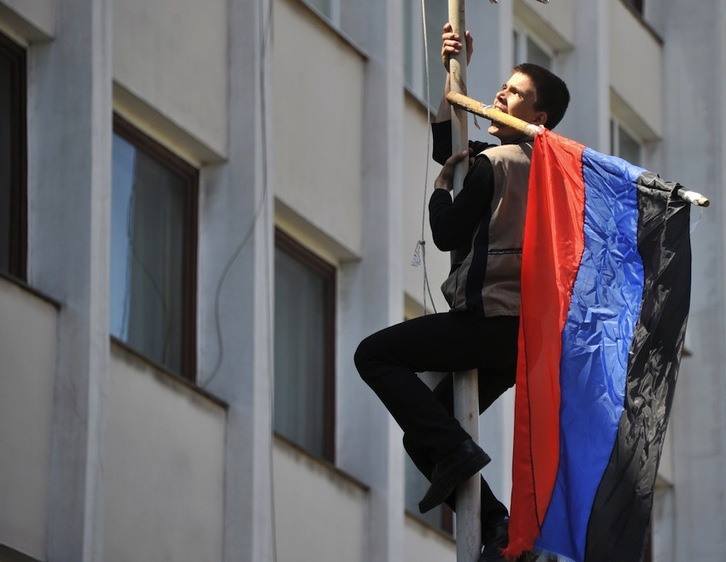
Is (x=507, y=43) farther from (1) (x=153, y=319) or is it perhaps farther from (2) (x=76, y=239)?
(2) (x=76, y=239)

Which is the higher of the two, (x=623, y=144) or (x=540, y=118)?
(x=623, y=144)

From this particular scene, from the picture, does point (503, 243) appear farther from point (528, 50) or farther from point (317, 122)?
point (528, 50)

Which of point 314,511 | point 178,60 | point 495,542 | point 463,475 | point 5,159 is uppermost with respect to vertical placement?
point 178,60

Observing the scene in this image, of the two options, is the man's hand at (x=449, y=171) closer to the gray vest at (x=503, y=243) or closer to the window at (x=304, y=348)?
the gray vest at (x=503, y=243)

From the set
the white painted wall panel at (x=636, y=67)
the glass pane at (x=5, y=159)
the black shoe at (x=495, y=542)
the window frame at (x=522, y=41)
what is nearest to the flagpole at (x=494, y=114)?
the black shoe at (x=495, y=542)

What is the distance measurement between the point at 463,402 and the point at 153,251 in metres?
6.73

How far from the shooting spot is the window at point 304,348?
64.7 ft

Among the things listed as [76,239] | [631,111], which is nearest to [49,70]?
[76,239]

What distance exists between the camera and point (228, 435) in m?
17.8

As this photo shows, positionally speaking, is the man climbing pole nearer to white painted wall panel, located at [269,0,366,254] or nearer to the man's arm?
the man's arm

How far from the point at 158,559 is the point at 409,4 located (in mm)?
7506

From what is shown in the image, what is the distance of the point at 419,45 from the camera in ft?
73.3

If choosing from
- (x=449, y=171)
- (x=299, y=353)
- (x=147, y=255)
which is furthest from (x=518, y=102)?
(x=299, y=353)

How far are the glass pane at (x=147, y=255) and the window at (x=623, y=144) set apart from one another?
10.2 meters
